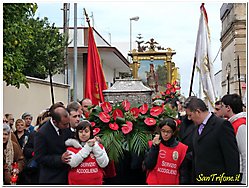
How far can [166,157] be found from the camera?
200 inches

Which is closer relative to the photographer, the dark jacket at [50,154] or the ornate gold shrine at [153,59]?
the dark jacket at [50,154]

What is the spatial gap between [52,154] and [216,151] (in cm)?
175

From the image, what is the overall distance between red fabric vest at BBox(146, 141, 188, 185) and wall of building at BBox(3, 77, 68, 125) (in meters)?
7.18

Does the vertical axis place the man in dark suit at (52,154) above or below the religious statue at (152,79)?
below

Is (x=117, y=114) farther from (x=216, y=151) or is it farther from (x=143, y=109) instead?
(x=216, y=151)

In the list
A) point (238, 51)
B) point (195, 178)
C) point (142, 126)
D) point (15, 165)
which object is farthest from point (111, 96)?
point (238, 51)

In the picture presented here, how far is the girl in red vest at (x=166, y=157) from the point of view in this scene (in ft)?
16.7

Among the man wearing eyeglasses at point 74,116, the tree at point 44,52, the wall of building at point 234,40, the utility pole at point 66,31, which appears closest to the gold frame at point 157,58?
the utility pole at point 66,31

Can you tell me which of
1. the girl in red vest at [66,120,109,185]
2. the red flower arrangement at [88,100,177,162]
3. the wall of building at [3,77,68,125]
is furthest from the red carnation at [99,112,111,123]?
the wall of building at [3,77,68,125]

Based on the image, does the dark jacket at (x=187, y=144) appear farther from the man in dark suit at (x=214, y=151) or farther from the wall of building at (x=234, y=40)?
the wall of building at (x=234, y=40)

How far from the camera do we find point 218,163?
14.7 feet

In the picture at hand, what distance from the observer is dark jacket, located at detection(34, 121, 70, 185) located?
16.3 ft

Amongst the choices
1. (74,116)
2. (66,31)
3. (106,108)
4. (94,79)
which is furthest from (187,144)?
(66,31)

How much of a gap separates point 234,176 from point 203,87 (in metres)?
4.03
